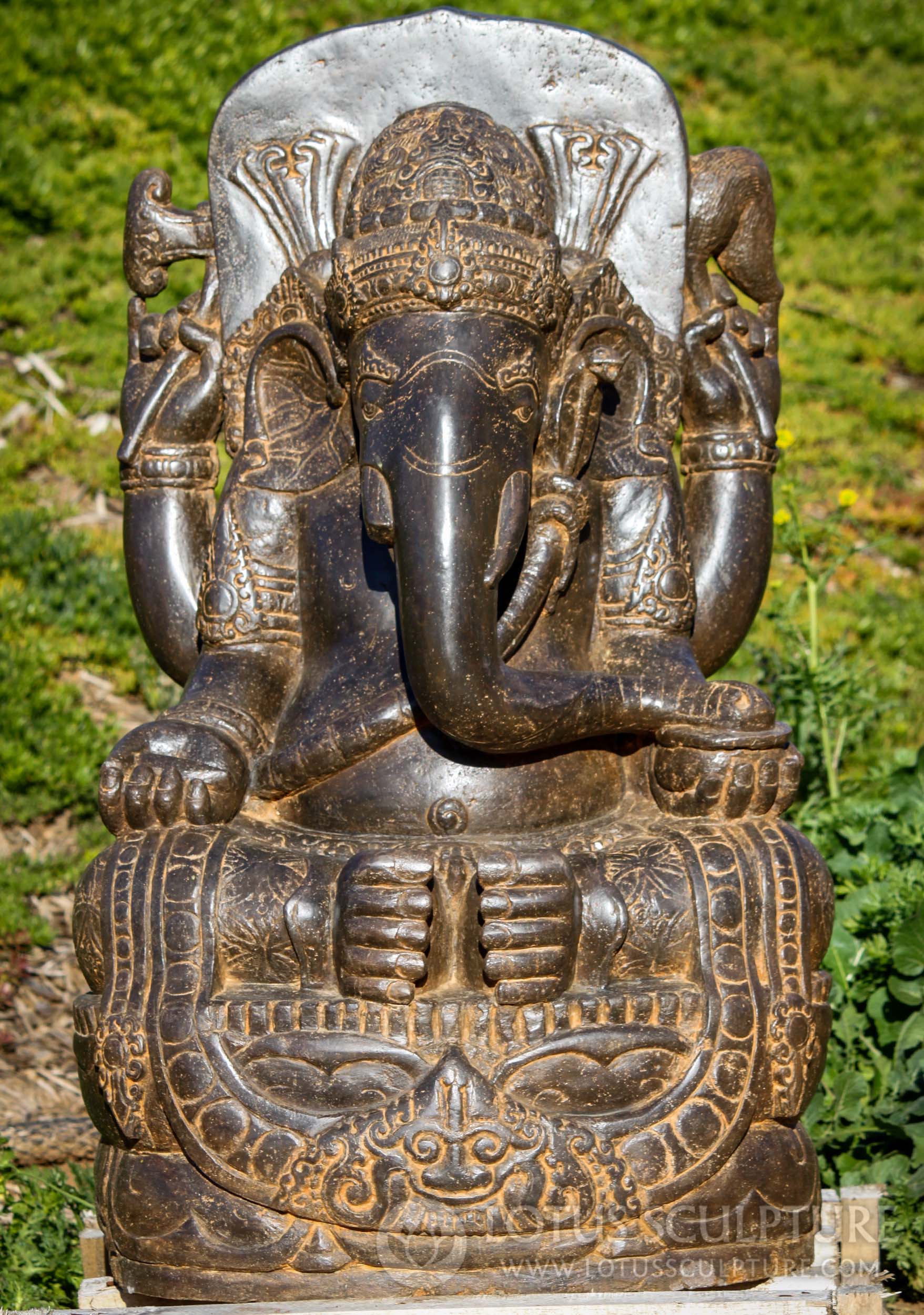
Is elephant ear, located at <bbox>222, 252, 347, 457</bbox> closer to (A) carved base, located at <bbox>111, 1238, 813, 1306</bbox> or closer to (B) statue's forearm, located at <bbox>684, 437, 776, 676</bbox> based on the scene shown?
(B) statue's forearm, located at <bbox>684, 437, 776, 676</bbox>

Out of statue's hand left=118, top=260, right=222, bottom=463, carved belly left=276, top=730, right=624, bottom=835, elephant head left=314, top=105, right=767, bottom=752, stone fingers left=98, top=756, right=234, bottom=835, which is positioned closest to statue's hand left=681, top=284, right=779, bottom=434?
elephant head left=314, top=105, right=767, bottom=752

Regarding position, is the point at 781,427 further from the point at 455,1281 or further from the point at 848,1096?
the point at 455,1281

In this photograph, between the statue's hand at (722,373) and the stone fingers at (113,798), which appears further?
the statue's hand at (722,373)

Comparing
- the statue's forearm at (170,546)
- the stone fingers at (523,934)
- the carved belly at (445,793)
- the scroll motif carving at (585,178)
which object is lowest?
the stone fingers at (523,934)

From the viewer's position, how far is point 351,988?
339 cm

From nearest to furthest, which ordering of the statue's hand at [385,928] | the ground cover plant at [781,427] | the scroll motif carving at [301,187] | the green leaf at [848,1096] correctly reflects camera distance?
the statue's hand at [385,928], the scroll motif carving at [301,187], the green leaf at [848,1096], the ground cover plant at [781,427]

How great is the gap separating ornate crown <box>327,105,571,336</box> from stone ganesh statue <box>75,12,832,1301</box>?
0.04 feet

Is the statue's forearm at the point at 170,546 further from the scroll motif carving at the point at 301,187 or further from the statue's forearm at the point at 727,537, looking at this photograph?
the statue's forearm at the point at 727,537

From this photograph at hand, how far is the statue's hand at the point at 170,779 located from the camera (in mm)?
3594

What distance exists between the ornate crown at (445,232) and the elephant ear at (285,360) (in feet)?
0.90

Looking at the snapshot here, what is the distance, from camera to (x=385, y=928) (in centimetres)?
335

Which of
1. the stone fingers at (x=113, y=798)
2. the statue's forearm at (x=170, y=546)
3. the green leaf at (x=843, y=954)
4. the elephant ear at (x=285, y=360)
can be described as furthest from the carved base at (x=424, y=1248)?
the elephant ear at (x=285, y=360)

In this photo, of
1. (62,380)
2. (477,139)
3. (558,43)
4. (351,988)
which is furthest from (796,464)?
(351,988)

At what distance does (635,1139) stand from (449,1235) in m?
0.39
